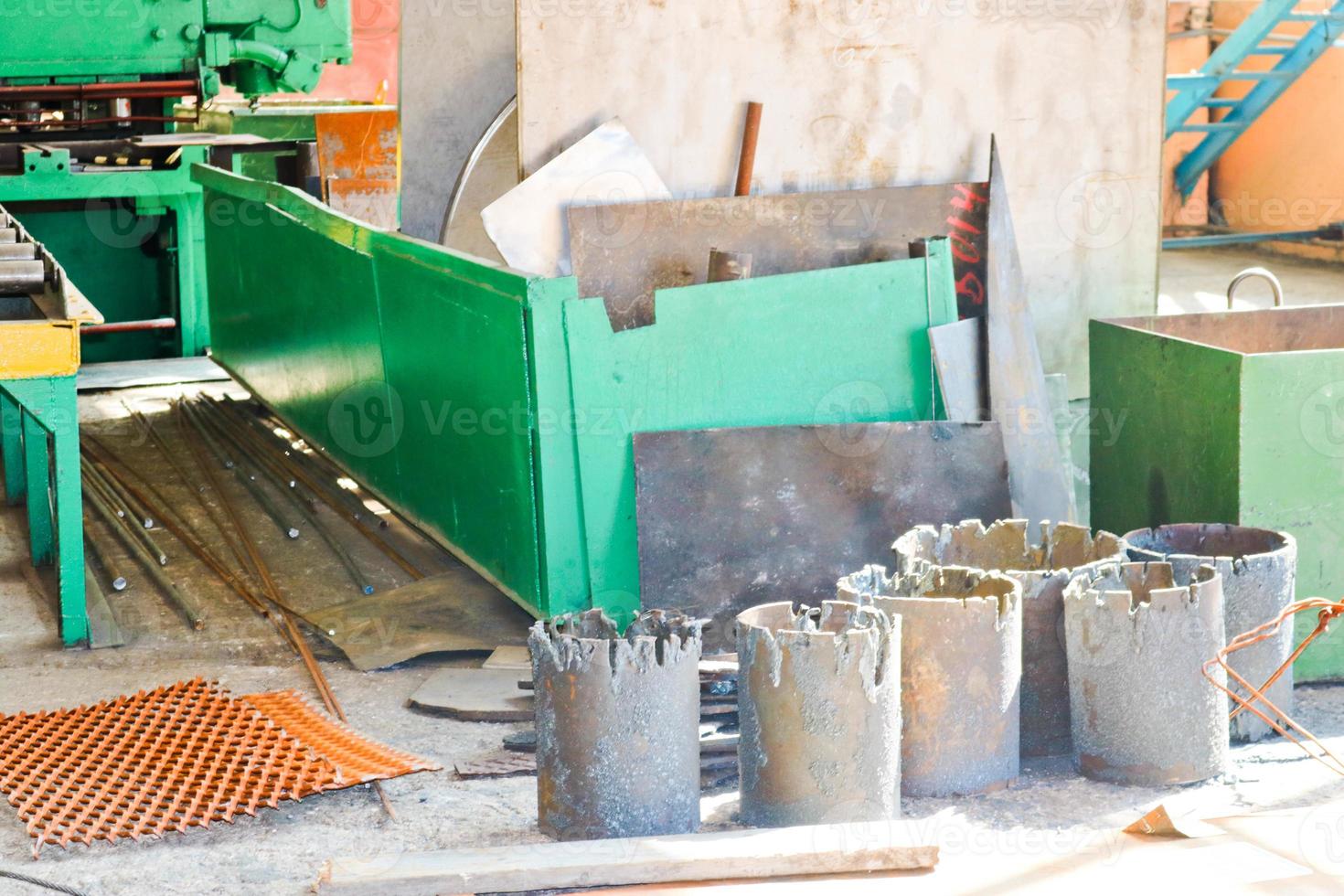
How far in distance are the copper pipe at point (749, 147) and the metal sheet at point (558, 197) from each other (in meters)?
0.38

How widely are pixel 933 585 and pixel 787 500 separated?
0.80 meters

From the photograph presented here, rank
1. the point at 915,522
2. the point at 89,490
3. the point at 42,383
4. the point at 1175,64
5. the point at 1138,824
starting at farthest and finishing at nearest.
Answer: the point at 1175,64, the point at 89,490, the point at 915,522, the point at 42,383, the point at 1138,824

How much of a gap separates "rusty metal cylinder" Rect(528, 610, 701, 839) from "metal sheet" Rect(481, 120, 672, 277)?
6.82 ft

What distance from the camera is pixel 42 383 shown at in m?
4.20

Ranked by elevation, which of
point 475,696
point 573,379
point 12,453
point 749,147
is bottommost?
point 475,696

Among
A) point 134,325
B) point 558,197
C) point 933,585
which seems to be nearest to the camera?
point 933,585

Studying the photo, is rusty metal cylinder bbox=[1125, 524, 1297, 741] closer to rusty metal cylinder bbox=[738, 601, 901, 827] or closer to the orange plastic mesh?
rusty metal cylinder bbox=[738, 601, 901, 827]

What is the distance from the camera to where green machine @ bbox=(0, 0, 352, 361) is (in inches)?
222

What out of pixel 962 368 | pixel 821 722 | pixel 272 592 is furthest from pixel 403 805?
pixel 962 368

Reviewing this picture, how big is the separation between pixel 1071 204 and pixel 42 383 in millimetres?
3518

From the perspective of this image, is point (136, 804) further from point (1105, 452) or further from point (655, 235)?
point (1105, 452)

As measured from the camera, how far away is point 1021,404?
482cm

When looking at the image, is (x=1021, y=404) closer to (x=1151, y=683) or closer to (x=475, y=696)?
(x=1151, y=683)

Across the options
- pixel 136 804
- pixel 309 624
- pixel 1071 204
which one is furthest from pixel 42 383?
pixel 1071 204
